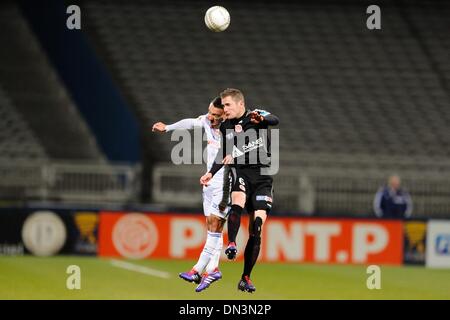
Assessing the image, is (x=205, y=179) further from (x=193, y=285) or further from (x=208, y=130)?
(x=193, y=285)

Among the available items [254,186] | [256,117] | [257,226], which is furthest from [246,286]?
[256,117]

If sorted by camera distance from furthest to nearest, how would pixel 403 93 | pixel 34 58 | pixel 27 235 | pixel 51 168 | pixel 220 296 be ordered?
pixel 34 58, pixel 403 93, pixel 51 168, pixel 27 235, pixel 220 296

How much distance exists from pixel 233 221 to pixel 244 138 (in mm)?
988

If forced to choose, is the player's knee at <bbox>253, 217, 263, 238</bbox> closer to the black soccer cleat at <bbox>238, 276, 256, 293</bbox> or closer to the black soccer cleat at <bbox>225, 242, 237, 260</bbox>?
the black soccer cleat at <bbox>238, 276, 256, 293</bbox>

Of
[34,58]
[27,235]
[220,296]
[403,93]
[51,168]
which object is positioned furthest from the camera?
[34,58]

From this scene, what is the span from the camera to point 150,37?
2664cm

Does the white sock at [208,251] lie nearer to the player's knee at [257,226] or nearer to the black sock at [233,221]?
the black sock at [233,221]

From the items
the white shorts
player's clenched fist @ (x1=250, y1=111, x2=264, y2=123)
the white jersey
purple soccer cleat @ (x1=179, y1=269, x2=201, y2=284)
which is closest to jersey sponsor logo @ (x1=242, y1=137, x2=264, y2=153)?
player's clenched fist @ (x1=250, y1=111, x2=264, y2=123)

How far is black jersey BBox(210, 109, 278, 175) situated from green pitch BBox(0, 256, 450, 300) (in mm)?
3271

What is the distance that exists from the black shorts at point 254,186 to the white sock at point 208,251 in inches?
22.7

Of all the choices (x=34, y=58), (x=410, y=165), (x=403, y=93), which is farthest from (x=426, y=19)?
(x=34, y=58)

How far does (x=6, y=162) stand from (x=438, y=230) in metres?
9.72

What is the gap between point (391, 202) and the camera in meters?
22.0

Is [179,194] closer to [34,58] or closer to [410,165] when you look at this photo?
[410,165]
